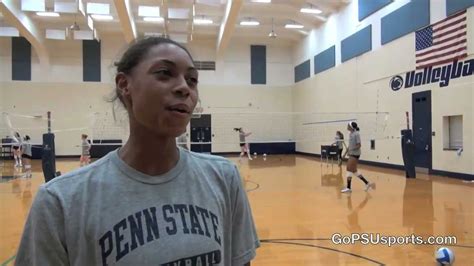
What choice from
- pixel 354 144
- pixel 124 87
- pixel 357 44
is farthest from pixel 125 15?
pixel 124 87

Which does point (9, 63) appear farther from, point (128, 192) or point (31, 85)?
point (128, 192)

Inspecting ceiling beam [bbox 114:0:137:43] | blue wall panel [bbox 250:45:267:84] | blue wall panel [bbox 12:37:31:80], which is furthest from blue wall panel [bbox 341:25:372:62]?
blue wall panel [bbox 12:37:31:80]

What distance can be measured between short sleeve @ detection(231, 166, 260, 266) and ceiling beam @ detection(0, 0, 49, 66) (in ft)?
56.0

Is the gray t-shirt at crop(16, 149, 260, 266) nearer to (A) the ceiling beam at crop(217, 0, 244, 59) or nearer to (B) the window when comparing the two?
(B) the window

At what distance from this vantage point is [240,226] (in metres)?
1.31

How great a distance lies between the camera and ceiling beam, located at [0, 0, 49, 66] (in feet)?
52.3

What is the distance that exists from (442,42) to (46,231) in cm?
1294

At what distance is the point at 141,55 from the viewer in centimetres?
116

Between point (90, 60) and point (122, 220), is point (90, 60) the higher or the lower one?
the higher one

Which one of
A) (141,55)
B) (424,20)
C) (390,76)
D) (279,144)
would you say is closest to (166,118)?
(141,55)

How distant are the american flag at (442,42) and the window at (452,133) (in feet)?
5.61

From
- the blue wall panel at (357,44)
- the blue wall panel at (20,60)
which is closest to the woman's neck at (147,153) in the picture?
the blue wall panel at (357,44)

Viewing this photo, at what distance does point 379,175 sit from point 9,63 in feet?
63.8

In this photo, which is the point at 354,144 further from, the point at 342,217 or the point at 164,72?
the point at 164,72
